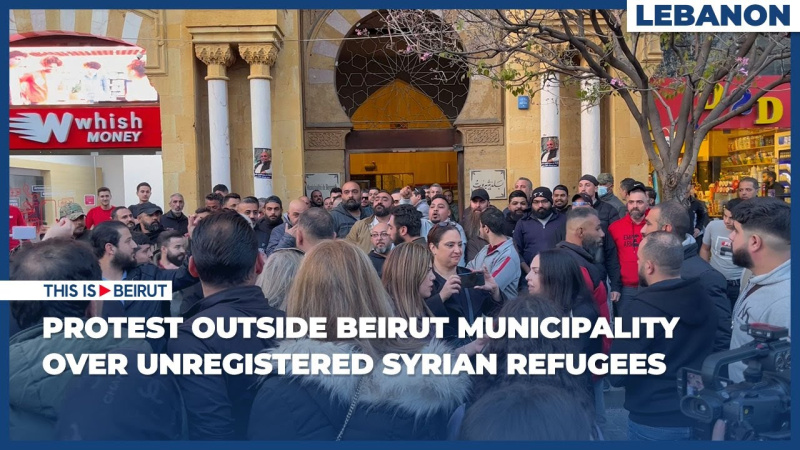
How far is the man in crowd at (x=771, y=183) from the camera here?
1071 cm

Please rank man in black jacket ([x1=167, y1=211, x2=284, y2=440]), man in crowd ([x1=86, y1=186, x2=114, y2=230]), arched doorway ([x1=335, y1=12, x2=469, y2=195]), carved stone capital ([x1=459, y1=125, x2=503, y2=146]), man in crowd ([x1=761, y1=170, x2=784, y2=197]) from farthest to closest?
arched doorway ([x1=335, y1=12, x2=469, y2=195]), carved stone capital ([x1=459, y1=125, x2=503, y2=146]), man in crowd ([x1=761, y1=170, x2=784, y2=197]), man in crowd ([x1=86, y1=186, x2=114, y2=230]), man in black jacket ([x1=167, y1=211, x2=284, y2=440])

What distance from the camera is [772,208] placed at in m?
3.32

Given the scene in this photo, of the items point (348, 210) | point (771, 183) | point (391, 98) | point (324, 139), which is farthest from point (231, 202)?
point (771, 183)

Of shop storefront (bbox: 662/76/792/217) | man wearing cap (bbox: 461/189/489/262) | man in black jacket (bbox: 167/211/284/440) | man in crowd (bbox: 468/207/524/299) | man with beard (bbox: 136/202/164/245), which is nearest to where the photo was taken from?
man in black jacket (bbox: 167/211/284/440)

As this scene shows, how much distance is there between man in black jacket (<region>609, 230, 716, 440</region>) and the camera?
341 cm

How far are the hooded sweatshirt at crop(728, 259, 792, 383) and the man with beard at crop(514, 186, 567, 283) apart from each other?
3.80m

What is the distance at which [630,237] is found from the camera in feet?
22.0

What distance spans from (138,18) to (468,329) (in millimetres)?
10849

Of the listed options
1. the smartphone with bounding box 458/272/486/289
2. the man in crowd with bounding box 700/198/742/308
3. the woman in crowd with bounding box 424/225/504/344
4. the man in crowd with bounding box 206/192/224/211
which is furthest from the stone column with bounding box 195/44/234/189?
the smartphone with bounding box 458/272/486/289

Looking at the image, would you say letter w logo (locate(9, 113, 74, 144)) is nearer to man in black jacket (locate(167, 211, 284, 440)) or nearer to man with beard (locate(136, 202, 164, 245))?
man with beard (locate(136, 202, 164, 245))

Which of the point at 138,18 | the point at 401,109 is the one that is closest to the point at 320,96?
the point at 401,109

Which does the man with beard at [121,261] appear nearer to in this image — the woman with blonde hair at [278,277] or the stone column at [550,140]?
the woman with blonde hair at [278,277]

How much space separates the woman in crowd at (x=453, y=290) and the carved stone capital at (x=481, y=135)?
887cm

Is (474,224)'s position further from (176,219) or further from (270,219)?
(176,219)
